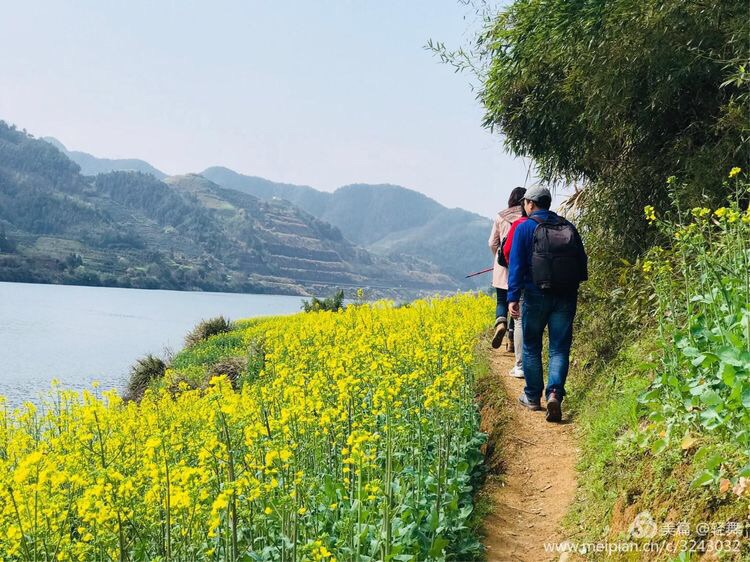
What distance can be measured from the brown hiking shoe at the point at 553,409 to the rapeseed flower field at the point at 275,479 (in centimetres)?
76

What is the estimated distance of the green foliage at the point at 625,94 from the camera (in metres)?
5.41

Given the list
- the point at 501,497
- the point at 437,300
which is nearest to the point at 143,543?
the point at 501,497

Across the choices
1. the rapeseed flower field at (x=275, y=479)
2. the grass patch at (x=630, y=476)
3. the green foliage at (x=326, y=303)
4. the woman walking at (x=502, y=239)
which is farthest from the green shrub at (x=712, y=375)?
the green foliage at (x=326, y=303)

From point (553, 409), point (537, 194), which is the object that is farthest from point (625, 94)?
point (553, 409)

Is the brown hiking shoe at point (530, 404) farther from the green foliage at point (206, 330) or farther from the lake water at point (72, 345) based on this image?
the green foliage at point (206, 330)

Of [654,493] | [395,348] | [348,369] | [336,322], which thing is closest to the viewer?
[654,493]

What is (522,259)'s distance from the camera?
6035 mm

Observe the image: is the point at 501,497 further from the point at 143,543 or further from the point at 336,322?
the point at 336,322

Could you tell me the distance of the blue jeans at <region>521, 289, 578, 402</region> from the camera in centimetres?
591

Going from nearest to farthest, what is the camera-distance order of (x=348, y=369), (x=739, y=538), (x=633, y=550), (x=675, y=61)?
(x=739, y=538) < (x=633, y=550) < (x=348, y=369) < (x=675, y=61)

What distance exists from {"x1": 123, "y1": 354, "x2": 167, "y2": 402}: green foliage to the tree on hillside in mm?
12207

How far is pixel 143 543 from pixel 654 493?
311 centimetres

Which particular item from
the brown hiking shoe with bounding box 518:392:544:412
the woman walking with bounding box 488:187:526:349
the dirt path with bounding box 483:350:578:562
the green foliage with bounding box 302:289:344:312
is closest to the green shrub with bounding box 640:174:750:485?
the dirt path with bounding box 483:350:578:562

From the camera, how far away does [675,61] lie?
5.67 m
